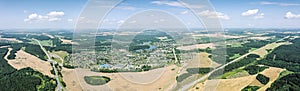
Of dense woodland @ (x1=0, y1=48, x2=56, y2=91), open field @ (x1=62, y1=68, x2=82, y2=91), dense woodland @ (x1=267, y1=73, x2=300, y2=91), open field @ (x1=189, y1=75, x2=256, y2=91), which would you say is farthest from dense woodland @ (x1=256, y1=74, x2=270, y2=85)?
dense woodland @ (x1=0, y1=48, x2=56, y2=91)

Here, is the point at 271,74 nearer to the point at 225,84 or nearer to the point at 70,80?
the point at 225,84

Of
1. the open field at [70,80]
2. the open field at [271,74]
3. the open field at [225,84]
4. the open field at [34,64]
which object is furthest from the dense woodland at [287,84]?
the open field at [34,64]

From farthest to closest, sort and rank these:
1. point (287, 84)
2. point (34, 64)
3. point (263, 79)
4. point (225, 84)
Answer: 1. point (34, 64)
2. point (263, 79)
3. point (225, 84)
4. point (287, 84)

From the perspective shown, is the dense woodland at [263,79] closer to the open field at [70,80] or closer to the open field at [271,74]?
the open field at [271,74]

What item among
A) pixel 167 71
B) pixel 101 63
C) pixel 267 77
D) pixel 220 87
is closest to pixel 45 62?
pixel 101 63

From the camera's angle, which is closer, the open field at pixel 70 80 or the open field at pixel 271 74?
the open field at pixel 70 80

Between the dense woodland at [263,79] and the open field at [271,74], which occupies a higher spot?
the dense woodland at [263,79]

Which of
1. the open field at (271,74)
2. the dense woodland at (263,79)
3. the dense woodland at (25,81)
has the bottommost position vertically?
the dense woodland at (25,81)

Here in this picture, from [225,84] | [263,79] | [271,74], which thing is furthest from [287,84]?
[271,74]

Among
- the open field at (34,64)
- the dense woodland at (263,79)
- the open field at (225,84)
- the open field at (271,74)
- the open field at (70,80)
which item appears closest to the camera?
the open field at (225,84)

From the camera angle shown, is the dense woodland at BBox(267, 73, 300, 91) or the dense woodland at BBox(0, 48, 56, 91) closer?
the dense woodland at BBox(267, 73, 300, 91)

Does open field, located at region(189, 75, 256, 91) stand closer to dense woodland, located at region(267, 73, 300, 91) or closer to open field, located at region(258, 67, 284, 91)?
open field, located at region(258, 67, 284, 91)
